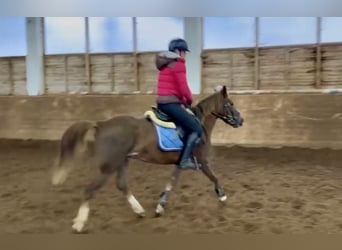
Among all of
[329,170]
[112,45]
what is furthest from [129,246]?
[329,170]

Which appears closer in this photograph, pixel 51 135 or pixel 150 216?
pixel 150 216

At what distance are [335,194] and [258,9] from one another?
656mm

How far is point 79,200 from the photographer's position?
123 centimetres

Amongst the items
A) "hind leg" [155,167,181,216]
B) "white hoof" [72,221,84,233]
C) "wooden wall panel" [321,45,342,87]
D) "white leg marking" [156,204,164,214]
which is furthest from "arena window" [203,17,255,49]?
"white hoof" [72,221,84,233]

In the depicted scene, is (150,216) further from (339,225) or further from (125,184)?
(339,225)

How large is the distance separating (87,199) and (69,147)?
152 millimetres

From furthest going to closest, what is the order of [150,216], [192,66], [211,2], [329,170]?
[329,170], [192,66], [150,216], [211,2]

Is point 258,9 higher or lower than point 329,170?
higher

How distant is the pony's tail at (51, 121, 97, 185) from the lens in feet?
3.87

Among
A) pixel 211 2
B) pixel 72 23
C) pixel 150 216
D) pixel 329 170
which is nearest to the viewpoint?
pixel 211 2

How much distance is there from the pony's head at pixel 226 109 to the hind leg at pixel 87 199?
400 mm

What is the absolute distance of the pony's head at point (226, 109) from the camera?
1.35m

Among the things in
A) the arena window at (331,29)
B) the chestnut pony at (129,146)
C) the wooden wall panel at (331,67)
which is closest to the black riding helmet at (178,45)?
the chestnut pony at (129,146)

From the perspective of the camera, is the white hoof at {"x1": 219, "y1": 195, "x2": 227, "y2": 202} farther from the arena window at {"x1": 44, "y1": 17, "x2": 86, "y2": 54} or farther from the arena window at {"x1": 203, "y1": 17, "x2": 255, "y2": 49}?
the arena window at {"x1": 44, "y1": 17, "x2": 86, "y2": 54}
